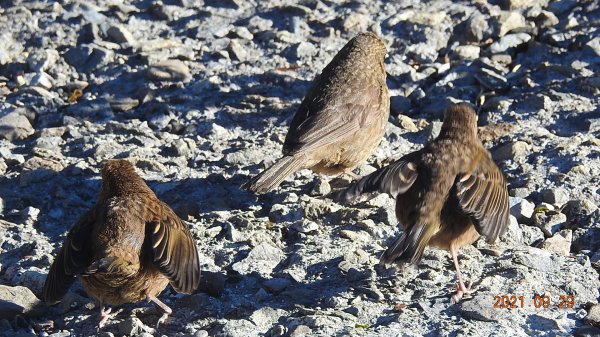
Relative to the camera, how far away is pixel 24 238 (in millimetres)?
7699

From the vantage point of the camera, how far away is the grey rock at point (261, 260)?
721 cm

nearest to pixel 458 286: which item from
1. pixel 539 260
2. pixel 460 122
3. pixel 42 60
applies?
pixel 539 260

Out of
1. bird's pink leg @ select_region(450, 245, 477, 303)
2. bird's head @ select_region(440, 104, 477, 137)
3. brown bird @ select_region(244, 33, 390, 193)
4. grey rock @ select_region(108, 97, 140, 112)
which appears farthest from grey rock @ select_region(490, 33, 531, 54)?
bird's pink leg @ select_region(450, 245, 477, 303)

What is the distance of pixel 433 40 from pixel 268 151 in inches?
96.6

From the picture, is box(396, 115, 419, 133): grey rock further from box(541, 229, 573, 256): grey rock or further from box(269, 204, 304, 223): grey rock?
box(541, 229, 573, 256): grey rock

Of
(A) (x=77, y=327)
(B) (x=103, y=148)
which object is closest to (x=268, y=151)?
(B) (x=103, y=148)

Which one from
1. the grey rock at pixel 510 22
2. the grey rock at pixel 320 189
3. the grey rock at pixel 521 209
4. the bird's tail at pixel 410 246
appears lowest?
the grey rock at pixel 320 189

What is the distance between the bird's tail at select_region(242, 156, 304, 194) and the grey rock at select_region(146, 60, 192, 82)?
2.21m

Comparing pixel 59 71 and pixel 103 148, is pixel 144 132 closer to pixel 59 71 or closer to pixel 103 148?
pixel 103 148

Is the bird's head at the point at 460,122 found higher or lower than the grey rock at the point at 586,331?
higher

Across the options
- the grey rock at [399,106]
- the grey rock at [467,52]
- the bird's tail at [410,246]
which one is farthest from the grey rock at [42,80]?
the bird's tail at [410,246]

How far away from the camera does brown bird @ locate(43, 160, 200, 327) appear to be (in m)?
6.36

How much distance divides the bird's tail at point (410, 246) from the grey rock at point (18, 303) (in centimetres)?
230

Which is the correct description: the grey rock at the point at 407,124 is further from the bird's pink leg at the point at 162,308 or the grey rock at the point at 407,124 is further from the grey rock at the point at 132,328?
the grey rock at the point at 132,328
